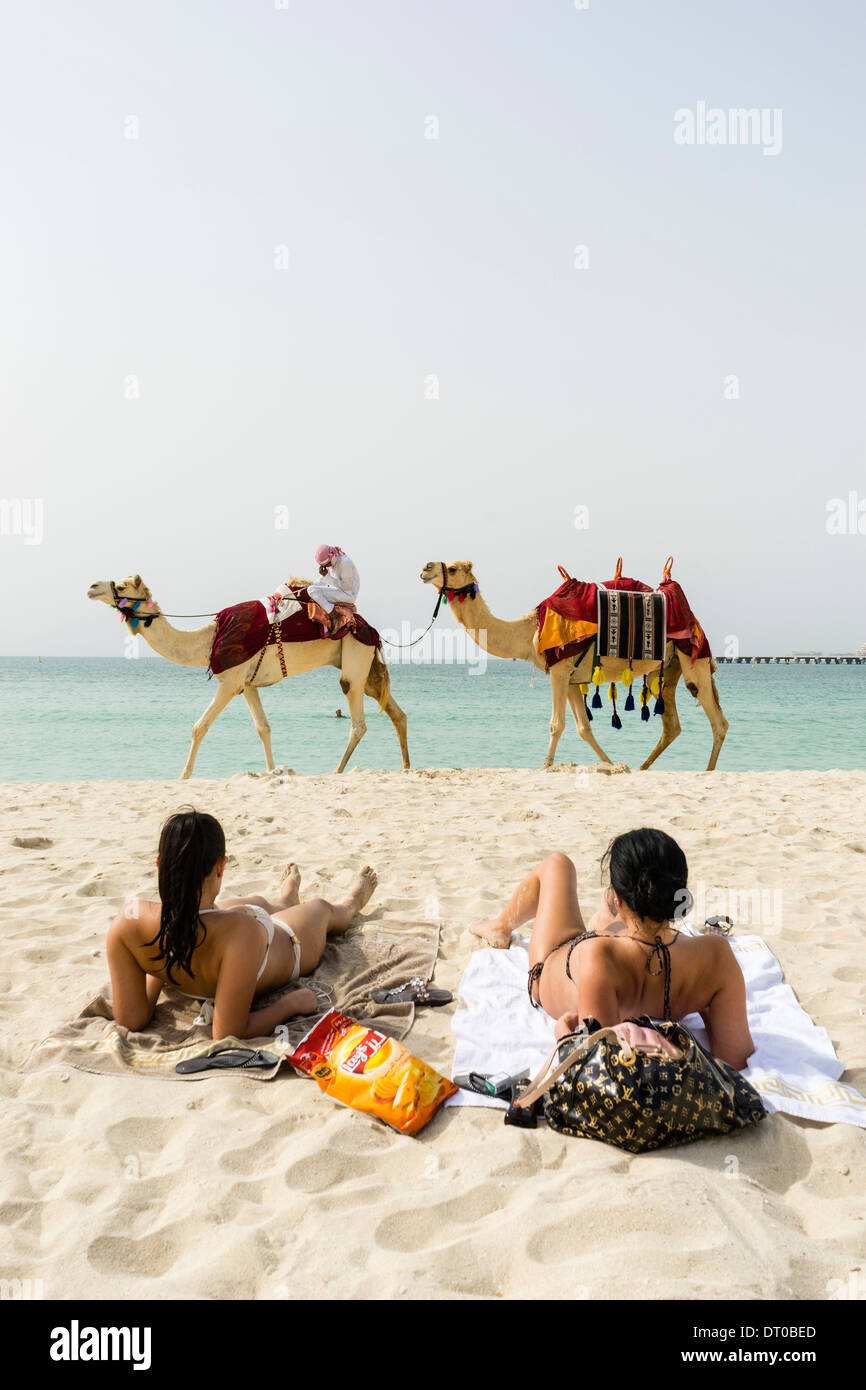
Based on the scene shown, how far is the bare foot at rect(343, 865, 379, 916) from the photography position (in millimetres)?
4539

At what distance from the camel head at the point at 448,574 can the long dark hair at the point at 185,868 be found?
27.5 ft

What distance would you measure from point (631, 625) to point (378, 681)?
3546 millimetres

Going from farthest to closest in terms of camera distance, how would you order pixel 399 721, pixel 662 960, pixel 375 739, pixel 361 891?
pixel 375 739 → pixel 399 721 → pixel 361 891 → pixel 662 960

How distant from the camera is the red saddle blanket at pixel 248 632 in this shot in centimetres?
1100

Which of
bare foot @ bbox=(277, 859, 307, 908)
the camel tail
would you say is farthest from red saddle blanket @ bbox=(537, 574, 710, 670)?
bare foot @ bbox=(277, 859, 307, 908)

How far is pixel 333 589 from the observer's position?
11469mm

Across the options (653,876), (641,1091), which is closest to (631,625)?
(653,876)

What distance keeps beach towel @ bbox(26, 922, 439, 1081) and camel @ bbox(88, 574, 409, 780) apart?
260 inches

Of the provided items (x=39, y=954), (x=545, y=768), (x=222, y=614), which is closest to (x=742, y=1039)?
(x=39, y=954)

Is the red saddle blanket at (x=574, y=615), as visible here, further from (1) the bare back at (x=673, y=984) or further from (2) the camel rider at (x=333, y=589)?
(1) the bare back at (x=673, y=984)

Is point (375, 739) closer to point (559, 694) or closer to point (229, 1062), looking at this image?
point (559, 694)

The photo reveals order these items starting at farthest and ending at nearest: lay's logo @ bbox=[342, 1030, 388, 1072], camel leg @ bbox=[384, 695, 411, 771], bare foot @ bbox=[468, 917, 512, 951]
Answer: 1. camel leg @ bbox=[384, 695, 411, 771]
2. bare foot @ bbox=[468, 917, 512, 951]
3. lay's logo @ bbox=[342, 1030, 388, 1072]

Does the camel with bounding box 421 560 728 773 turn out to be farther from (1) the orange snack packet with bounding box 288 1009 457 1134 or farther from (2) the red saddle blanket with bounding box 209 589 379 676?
(1) the orange snack packet with bounding box 288 1009 457 1134

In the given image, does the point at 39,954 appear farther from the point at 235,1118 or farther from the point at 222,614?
the point at 222,614
